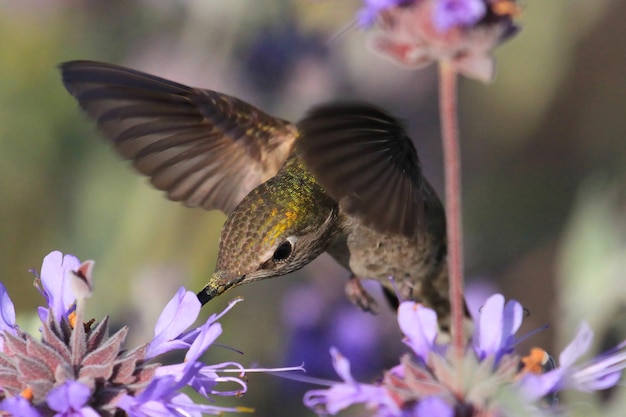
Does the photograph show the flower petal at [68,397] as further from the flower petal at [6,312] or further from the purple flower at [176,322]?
the flower petal at [6,312]

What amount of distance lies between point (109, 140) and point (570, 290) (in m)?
1.84

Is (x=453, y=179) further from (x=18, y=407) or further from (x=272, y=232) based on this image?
(x=18, y=407)

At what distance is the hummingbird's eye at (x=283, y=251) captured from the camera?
332 centimetres

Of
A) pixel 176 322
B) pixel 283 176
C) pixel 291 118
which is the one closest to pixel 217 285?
pixel 176 322

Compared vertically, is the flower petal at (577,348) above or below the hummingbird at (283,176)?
below

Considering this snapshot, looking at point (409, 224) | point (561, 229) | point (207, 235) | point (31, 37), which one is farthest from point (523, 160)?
point (409, 224)

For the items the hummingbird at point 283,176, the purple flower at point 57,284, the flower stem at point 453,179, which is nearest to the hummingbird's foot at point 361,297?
the hummingbird at point 283,176

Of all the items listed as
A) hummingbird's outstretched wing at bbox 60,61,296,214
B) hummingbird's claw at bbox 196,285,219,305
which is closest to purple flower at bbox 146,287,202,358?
hummingbird's claw at bbox 196,285,219,305

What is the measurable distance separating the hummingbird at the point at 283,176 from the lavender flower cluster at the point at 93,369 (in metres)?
0.34

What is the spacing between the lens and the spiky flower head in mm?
2279

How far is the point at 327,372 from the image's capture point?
5.16 m

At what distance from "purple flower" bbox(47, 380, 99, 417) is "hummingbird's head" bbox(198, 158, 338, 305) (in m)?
0.67

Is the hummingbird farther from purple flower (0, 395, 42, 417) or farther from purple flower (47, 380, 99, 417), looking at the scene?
purple flower (0, 395, 42, 417)

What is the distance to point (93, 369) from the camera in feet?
9.23
